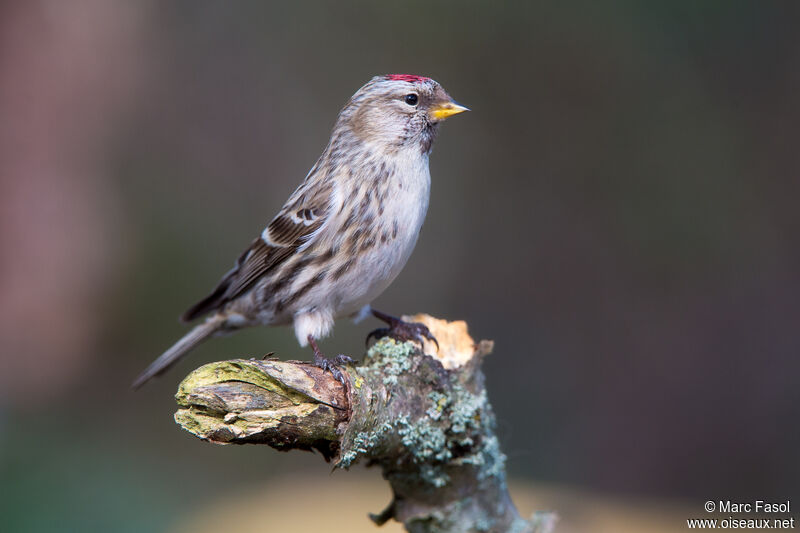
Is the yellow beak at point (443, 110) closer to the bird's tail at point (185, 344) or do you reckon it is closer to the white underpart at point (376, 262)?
the white underpart at point (376, 262)

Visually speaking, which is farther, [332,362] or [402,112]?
[402,112]

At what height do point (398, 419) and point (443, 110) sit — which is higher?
point (443, 110)

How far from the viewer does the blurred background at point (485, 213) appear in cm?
542

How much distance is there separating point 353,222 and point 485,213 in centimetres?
334

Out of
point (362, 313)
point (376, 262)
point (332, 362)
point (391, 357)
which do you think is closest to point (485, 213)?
point (362, 313)

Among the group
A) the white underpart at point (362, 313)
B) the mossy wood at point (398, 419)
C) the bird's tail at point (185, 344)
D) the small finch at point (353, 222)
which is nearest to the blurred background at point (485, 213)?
the bird's tail at point (185, 344)

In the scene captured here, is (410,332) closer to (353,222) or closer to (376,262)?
(376,262)

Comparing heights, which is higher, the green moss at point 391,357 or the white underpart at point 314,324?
the white underpart at point 314,324

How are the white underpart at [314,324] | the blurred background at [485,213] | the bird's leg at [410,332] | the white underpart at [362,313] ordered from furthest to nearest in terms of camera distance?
the blurred background at [485,213] → the white underpart at [362,313] → the white underpart at [314,324] → the bird's leg at [410,332]

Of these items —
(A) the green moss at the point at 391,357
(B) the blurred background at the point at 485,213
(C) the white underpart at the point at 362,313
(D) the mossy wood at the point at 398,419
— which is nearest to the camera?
(D) the mossy wood at the point at 398,419

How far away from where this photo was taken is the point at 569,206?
6012 mm

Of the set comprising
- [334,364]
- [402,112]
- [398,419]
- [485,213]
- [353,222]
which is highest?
[485,213]

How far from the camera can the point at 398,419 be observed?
2.42m

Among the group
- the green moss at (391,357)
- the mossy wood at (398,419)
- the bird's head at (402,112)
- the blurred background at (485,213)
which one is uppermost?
the blurred background at (485,213)
